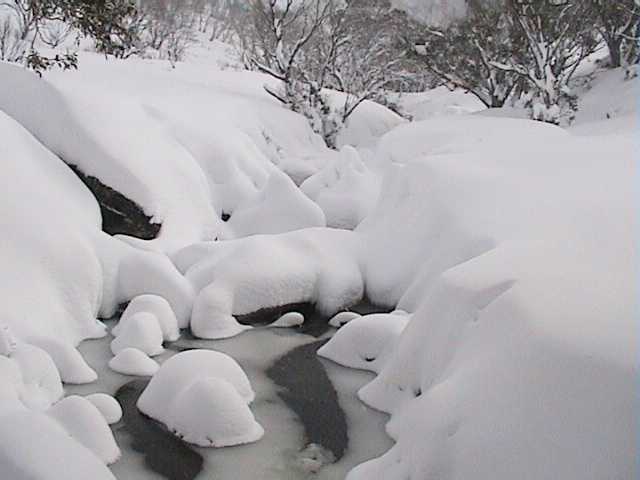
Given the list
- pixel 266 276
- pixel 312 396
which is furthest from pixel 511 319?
pixel 266 276

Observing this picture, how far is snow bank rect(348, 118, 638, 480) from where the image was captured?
250cm

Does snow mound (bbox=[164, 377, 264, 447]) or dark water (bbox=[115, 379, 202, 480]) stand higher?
snow mound (bbox=[164, 377, 264, 447])

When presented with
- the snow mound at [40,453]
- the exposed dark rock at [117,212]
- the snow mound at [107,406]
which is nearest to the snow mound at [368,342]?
the snow mound at [107,406]

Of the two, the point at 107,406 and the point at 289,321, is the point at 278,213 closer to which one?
the point at 289,321

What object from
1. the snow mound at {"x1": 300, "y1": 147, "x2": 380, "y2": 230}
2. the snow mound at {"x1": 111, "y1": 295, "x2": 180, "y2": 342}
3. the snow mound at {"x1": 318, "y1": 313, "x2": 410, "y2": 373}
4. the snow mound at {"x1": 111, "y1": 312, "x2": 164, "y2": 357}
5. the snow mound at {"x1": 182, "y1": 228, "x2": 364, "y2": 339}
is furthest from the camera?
the snow mound at {"x1": 300, "y1": 147, "x2": 380, "y2": 230}

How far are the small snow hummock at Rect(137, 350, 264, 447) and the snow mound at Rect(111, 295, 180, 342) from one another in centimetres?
115

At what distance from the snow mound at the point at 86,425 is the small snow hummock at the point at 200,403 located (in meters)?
0.41

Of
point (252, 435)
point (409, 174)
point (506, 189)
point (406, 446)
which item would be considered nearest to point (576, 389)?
point (406, 446)

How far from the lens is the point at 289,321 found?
5891 mm

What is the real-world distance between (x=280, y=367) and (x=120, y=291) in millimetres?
1734

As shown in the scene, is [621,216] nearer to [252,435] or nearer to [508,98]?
[252,435]

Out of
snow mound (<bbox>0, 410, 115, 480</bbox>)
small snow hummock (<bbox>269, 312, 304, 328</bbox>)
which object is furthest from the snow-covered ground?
small snow hummock (<bbox>269, 312, 304, 328</bbox>)

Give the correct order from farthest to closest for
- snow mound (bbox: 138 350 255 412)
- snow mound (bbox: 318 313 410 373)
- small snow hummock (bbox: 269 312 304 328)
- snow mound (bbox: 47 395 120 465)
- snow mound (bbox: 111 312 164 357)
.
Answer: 1. small snow hummock (bbox: 269 312 304 328)
2. snow mound (bbox: 111 312 164 357)
3. snow mound (bbox: 318 313 410 373)
4. snow mound (bbox: 138 350 255 412)
5. snow mound (bbox: 47 395 120 465)

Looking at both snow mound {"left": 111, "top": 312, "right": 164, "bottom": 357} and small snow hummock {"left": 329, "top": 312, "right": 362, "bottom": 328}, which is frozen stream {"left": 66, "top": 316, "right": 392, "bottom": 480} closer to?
snow mound {"left": 111, "top": 312, "right": 164, "bottom": 357}
